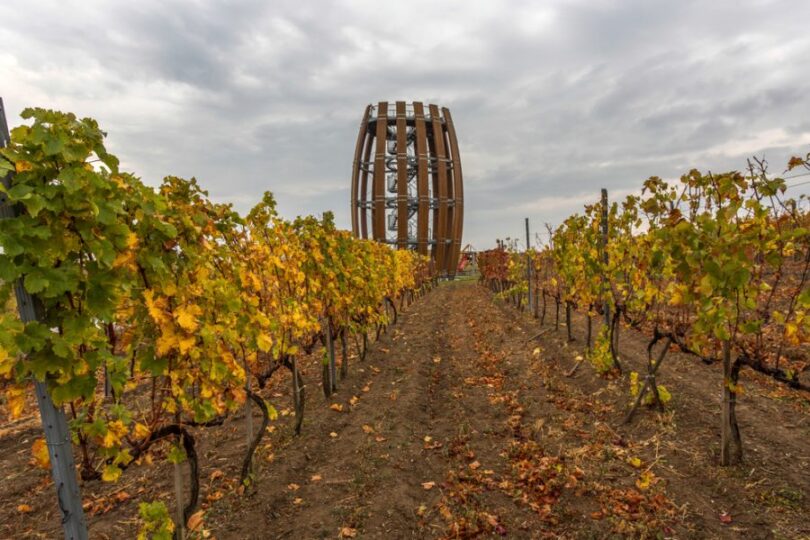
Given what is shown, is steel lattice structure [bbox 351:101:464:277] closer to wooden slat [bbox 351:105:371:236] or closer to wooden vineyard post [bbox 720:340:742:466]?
wooden slat [bbox 351:105:371:236]

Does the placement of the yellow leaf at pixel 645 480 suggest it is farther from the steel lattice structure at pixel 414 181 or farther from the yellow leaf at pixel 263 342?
the steel lattice structure at pixel 414 181

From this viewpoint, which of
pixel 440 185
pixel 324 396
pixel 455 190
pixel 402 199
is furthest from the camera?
pixel 455 190

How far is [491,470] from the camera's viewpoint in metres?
4.58

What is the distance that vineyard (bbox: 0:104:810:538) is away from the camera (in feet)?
6.77

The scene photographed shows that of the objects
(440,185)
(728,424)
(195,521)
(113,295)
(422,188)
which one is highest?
(440,185)

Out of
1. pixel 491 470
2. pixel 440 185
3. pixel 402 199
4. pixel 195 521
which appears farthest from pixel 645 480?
pixel 440 185

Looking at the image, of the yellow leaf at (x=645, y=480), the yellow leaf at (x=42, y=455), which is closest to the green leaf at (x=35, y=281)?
the yellow leaf at (x=42, y=455)

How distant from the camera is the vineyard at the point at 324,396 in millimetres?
2062

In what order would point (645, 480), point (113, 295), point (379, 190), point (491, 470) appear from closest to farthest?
point (113, 295) < point (645, 480) < point (491, 470) < point (379, 190)

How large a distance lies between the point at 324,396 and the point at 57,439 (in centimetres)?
538

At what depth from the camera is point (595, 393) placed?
658 centimetres

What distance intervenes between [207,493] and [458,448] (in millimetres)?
2638

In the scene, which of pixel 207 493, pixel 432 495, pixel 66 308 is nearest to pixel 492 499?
pixel 432 495

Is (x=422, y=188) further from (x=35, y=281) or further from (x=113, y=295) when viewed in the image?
(x=35, y=281)
